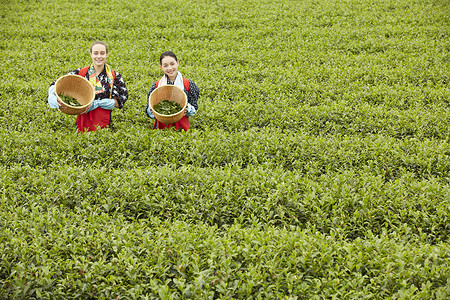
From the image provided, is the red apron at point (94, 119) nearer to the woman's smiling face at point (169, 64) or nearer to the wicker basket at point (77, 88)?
the wicker basket at point (77, 88)

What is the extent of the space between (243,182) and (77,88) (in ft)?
10.6

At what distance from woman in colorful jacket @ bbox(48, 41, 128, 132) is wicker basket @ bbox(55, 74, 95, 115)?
126 mm

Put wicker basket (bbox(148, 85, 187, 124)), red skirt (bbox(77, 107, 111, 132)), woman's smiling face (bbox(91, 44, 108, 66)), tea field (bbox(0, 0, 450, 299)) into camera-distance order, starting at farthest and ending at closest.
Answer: red skirt (bbox(77, 107, 111, 132)) < woman's smiling face (bbox(91, 44, 108, 66)) < wicker basket (bbox(148, 85, 187, 124)) < tea field (bbox(0, 0, 450, 299))

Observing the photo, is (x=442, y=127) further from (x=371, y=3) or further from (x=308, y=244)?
(x=371, y=3)

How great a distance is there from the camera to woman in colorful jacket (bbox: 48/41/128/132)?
5.85m

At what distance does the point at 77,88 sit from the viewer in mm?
5887

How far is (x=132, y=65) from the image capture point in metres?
11.5

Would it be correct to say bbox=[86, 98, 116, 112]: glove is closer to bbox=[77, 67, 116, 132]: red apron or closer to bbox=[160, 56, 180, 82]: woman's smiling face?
bbox=[77, 67, 116, 132]: red apron

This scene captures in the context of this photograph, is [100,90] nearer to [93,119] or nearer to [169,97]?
[93,119]

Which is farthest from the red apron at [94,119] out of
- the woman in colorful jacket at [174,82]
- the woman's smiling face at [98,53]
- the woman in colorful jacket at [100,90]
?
the woman in colorful jacket at [174,82]

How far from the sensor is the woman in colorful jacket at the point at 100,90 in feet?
19.2

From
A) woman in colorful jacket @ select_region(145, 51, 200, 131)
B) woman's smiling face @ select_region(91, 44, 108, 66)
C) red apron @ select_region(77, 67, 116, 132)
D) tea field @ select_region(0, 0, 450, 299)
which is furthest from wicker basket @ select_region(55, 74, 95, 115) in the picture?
woman in colorful jacket @ select_region(145, 51, 200, 131)

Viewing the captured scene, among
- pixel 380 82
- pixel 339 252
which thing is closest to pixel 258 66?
pixel 380 82

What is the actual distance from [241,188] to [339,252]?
1518 millimetres
